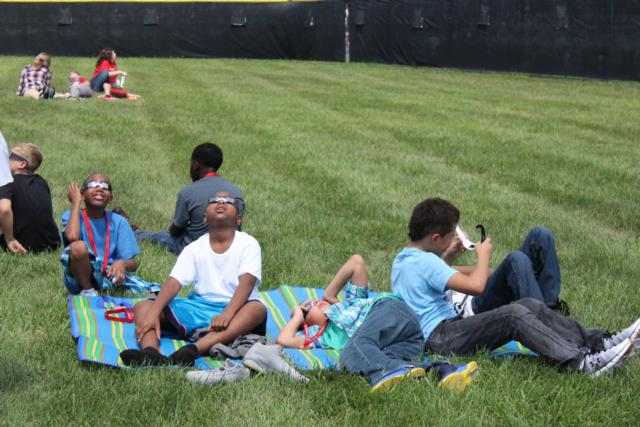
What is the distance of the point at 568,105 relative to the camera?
21.7m

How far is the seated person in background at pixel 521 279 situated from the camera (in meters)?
6.50

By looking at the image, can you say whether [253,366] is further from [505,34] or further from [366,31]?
[366,31]

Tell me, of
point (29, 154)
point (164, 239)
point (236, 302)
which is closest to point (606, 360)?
point (236, 302)

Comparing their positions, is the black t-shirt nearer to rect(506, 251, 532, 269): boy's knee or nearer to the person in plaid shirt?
rect(506, 251, 532, 269): boy's knee

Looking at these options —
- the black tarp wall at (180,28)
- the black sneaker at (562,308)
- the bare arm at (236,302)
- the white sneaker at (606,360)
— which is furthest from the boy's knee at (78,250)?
the black tarp wall at (180,28)

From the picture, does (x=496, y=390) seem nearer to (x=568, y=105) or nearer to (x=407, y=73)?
(x=568, y=105)

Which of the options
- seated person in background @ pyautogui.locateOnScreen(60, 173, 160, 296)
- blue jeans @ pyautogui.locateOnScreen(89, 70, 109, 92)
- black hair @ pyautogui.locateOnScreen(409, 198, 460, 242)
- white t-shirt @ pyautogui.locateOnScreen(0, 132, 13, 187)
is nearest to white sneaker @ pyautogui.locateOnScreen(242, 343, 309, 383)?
black hair @ pyautogui.locateOnScreen(409, 198, 460, 242)

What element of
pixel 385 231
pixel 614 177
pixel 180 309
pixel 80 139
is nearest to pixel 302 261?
pixel 385 231

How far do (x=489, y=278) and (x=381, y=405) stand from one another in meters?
1.87

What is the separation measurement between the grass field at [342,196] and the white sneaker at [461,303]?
802 mm

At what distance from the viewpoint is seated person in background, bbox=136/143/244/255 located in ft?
27.5

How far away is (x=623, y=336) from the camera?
5848 millimetres

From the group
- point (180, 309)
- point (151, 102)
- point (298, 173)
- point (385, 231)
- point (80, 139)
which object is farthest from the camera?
point (151, 102)

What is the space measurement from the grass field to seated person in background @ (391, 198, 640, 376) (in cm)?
13
